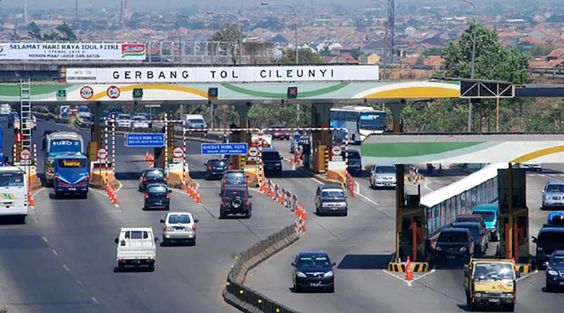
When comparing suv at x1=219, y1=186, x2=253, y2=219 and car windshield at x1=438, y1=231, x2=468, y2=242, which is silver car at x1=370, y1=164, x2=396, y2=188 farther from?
car windshield at x1=438, y1=231, x2=468, y2=242

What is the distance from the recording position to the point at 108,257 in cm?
6475

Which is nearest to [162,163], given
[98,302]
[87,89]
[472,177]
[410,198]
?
[87,89]

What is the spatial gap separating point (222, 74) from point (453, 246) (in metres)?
38.8

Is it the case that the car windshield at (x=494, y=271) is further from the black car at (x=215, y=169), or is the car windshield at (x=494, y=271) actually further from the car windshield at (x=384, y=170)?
the black car at (x=215, y=169)

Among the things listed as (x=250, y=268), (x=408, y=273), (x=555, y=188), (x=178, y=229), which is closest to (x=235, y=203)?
(x=178, y=229)

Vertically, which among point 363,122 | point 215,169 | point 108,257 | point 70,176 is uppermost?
point 363,122

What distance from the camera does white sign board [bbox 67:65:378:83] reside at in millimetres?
96438

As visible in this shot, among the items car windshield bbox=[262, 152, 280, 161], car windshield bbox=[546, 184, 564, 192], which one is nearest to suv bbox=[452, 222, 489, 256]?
car windshield bbox=[546, 184, 564, 192]

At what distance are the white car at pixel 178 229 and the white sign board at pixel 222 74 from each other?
2926cm

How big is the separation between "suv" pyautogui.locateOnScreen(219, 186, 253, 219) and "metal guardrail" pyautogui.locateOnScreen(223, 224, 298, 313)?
7754 millimetres

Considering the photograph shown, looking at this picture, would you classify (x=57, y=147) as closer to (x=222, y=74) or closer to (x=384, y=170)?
(x=222, y=74)

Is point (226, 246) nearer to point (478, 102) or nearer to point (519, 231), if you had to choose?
point (519, 231)

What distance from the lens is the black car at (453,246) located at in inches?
2441

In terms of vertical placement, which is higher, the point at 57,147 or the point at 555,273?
the point at 57,147
